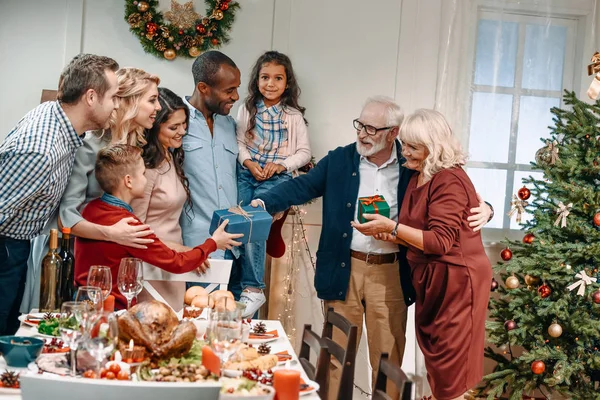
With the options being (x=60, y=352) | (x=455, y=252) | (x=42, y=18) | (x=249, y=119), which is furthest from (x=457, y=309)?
(x=42, y=18)

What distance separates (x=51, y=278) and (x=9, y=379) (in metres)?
1.03

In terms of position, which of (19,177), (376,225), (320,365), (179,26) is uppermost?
(179,26)

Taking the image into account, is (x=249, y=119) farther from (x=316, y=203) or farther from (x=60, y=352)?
(x=60, y=352)

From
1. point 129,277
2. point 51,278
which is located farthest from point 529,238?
point 51,278

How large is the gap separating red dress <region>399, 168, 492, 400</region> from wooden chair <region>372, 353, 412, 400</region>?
51.8 inches

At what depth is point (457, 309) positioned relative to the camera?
3701 millimetres

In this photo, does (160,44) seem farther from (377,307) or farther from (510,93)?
(510,93)

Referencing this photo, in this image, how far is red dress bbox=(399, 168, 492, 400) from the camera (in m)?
3.68

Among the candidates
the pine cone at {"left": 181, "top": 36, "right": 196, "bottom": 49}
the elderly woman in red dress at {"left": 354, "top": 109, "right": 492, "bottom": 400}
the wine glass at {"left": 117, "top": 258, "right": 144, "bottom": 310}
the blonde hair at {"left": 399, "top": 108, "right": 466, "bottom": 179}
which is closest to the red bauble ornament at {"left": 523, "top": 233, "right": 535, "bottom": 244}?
the elderly woman in red dress at {"left": 354, "top": 109, "right": 492, "bottom": 400}

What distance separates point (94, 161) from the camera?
3488 millimetres

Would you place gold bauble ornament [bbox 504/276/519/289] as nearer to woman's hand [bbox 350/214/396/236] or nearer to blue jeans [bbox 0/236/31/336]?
woman's hand [bbox 350/214/396/236]

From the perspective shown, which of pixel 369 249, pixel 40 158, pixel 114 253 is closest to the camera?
pixel 40 158

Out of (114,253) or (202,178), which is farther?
(202,178)

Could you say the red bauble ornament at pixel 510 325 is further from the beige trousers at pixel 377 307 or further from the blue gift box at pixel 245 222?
the blue gift box at pixel 245 222
